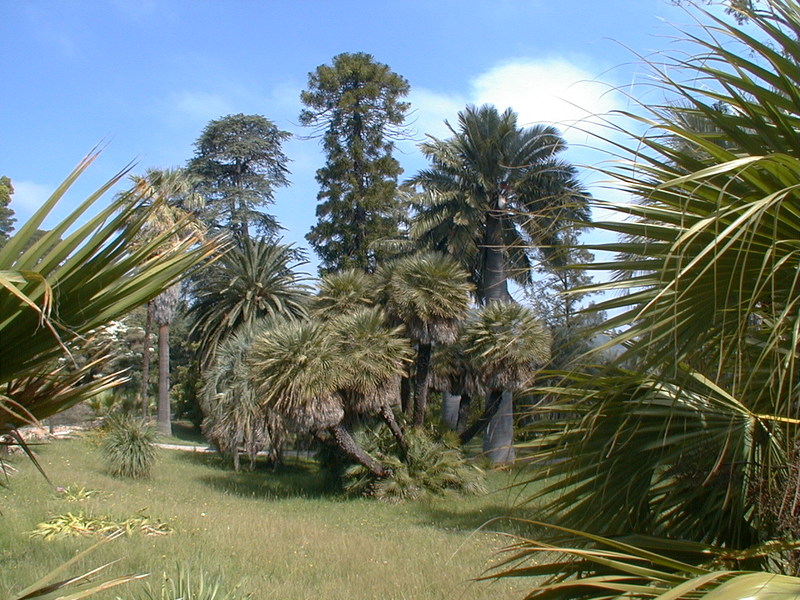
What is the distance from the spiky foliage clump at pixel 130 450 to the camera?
23.3 m

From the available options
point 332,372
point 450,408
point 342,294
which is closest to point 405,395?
point 450,408

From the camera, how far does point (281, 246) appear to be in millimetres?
34656

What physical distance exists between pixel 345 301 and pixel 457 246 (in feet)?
20.6

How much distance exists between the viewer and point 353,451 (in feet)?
70.7

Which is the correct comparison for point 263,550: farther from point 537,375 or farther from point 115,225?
point 115,225

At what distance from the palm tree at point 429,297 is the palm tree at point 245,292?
11.0 m

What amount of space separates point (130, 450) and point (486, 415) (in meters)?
11.2

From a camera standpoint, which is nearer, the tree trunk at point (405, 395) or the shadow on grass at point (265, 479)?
the shadow on grass at point (265, 479)

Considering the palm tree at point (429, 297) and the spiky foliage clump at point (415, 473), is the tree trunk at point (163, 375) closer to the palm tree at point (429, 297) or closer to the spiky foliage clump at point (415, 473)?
the spiky foliage clump at point (415, 473)

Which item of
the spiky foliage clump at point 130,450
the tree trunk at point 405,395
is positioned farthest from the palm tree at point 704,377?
the tree trunk at point 405,395

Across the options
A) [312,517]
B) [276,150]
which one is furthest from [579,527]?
[276,150]

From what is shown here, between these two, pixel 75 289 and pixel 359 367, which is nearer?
pixel 75 289

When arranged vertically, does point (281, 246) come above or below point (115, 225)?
above

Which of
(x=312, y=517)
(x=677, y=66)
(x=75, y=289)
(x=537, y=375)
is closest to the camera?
(x=75, y=289)
